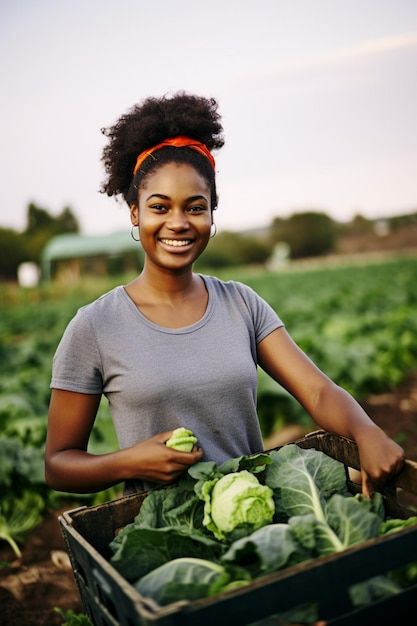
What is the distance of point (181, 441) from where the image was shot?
5.66 feet

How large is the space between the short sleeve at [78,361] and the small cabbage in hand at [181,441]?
42 cm

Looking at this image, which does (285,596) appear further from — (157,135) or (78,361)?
(157,135)

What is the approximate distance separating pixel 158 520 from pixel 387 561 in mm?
648

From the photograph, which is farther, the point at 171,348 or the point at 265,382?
the point at 265,382

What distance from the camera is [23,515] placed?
3.97 meters

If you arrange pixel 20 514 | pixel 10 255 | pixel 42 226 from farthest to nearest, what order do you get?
pixel 42 226 < pixel 10 255 < pixel 20 514

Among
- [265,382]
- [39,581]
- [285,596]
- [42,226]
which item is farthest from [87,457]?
[42,226]

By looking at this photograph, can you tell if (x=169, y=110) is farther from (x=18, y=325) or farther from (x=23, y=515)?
(x=18, y=325)

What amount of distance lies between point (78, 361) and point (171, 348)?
0.30 metres

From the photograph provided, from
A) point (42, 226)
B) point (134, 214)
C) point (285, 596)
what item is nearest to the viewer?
point (285, 596)

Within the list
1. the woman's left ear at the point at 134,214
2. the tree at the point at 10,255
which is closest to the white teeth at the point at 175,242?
the woman's left ear at the point at 134,214

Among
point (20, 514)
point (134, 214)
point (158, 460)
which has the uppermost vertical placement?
point (134, 214)

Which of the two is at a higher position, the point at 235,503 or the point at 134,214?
the point at 134,214

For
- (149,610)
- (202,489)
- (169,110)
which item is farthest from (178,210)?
(149,610)
